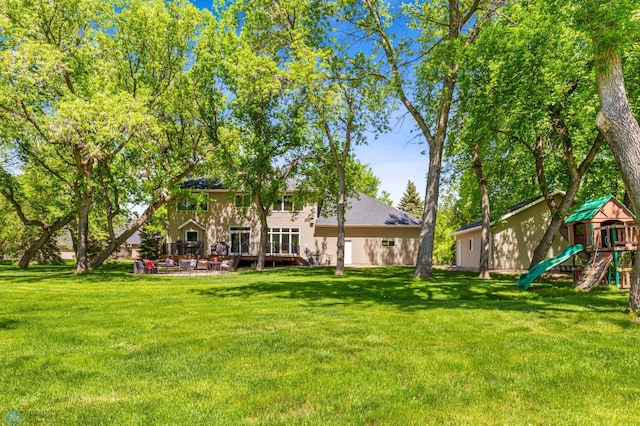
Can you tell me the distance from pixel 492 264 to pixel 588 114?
49.0 feet

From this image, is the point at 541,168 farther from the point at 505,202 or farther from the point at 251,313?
the point at 251,313

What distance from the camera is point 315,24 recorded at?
64.5 ft

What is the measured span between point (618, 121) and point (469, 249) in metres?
26.1

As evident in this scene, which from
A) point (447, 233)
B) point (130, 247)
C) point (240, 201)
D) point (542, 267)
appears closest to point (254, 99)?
point (240, 201)

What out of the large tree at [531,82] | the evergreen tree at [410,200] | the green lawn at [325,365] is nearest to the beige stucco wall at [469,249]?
the large tree at [531,82]

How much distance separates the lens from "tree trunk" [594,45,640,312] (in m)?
7.21

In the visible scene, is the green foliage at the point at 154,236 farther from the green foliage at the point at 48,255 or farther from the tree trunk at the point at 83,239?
the tree trunk at the point at 83,239

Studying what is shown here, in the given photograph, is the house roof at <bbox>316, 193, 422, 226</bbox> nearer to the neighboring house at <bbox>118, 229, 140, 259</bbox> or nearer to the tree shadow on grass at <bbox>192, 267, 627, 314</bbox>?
the tree shadow on grass at <bbox>192, 267, 627, 314</bbox>

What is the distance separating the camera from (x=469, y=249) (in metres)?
32.1

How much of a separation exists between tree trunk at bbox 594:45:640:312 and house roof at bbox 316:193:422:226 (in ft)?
85.7

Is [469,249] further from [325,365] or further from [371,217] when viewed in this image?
[325,365]

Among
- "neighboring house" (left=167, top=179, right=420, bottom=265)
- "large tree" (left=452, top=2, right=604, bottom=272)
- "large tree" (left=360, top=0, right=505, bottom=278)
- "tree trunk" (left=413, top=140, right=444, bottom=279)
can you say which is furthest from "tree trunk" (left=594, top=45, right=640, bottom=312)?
"neighboring house" (left=167, top=179, right=420, bottom=265)

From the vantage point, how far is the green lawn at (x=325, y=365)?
3.55 meters

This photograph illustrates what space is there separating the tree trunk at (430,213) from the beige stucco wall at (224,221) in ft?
51.3
